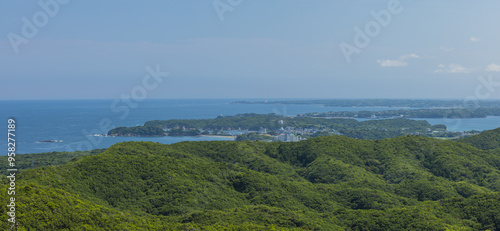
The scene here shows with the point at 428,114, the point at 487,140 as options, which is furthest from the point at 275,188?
the point at 428,114

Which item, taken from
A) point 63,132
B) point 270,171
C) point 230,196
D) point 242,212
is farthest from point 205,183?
point 63,132

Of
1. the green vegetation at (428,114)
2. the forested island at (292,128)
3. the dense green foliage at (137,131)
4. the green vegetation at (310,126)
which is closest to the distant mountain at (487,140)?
the forested island at (292,128)

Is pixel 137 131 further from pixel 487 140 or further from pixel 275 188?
pixel 487 140

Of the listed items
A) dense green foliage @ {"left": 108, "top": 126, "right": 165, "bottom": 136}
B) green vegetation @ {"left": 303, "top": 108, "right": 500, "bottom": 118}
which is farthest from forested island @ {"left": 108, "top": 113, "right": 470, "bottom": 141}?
green vegetation @ {"left": 303, "top": 108, "right": 500, "bottom": 118}

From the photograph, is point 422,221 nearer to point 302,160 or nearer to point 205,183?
point 205,183

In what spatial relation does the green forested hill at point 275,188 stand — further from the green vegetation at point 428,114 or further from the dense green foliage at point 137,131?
the green vegetation at point 428,114

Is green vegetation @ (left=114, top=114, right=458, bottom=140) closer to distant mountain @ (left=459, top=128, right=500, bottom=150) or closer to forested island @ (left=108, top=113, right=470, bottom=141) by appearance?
forested island @ (left=108, top=113, right=470, bottom=141)

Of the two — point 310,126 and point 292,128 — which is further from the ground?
point 310,126
